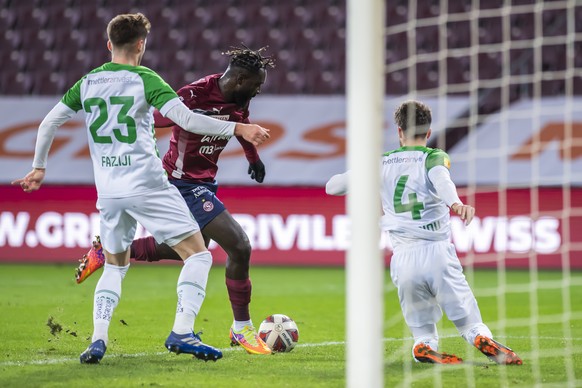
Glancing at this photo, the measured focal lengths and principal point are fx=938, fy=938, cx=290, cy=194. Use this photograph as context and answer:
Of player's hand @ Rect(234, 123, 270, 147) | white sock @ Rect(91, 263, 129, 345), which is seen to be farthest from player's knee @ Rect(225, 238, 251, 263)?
player's hand @ Rect(234, 123, 270, 147)

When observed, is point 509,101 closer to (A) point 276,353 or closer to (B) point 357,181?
(A) point 276,353

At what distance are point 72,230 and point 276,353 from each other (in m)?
6.77

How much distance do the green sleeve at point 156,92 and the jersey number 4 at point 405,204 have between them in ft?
4.21

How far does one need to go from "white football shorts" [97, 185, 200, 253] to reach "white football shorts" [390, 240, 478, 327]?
1.08 metres

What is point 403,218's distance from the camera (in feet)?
16.0

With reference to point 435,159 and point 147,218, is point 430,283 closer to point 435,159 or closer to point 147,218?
point 435,159

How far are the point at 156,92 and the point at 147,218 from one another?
0.61 metres

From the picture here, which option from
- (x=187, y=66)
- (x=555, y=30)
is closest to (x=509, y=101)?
(x=555, y=30)

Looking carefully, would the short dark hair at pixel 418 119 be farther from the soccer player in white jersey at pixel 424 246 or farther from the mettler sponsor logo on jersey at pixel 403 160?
the mettler sponsor logo on jersey at pixel 403 160

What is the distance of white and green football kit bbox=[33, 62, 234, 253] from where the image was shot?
14.6 feet

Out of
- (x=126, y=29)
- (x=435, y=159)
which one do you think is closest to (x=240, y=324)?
(x=435, y=159)

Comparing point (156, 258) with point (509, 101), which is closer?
point (156, 258)

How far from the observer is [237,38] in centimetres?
1373

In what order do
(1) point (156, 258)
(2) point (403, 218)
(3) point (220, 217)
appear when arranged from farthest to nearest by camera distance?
(1) point (156, 258) → (3) point (220, 217) → (2) point (403, 218)
